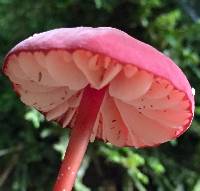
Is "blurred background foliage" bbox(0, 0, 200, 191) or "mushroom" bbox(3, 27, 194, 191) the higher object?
"mushroom" bbox(3, 27, 194, 191)

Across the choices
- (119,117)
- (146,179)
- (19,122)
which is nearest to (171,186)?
(146,179)

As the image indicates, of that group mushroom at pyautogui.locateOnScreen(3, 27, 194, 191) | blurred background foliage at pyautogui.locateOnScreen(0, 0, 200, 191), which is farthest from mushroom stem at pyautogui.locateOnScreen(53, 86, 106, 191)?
blurred background foliage at pyautogui.locateOnScreen(0, 0, 200, 191)

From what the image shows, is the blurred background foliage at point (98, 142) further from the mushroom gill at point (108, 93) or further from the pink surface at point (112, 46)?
the pink surface at point (112, 46)

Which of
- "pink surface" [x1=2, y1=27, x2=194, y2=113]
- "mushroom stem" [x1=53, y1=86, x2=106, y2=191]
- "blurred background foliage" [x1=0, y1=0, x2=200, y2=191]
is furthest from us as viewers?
"blurred background foliage" [x1=0, y1=0, x2=200, y2=191]

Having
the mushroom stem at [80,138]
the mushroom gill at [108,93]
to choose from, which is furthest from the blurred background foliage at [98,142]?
the mushroom stem at [80,138]

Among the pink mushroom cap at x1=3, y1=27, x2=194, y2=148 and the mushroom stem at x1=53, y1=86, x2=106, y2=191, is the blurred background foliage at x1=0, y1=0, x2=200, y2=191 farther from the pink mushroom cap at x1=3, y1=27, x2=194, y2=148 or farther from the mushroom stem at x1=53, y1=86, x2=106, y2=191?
the mushroom stem at x1=53, y1=86, x2=106, y2=191

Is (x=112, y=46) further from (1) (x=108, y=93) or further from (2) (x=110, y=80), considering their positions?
(1) (x=108, y=93)

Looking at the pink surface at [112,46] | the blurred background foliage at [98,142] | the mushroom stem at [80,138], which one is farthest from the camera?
the blurred background foliage at [98,142]

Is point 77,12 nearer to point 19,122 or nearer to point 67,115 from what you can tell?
point 19,122
